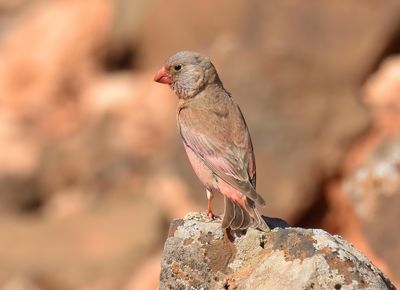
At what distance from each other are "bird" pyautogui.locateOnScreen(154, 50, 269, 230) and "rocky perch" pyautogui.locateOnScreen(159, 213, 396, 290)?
0.49 feet

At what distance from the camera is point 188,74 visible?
34.7ft

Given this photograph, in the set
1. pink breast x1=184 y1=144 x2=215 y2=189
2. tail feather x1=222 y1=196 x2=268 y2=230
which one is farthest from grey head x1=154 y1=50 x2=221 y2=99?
tail feather x1=222 y1=196 x2=268 y2=230

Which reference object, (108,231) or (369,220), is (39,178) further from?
(369,220)

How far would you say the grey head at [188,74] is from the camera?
10500 millimetres

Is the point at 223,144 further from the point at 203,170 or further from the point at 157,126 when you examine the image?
the point at 157,126

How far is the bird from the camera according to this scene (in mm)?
8992

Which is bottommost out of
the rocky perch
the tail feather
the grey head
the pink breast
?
the rocky perch

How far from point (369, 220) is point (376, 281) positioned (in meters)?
5.41

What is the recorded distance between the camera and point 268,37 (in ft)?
76.5

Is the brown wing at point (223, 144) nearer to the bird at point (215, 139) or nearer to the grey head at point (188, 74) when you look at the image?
the bird at point (215, 139)

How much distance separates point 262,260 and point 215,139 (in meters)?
1.79

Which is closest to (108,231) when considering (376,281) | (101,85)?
(101,85)

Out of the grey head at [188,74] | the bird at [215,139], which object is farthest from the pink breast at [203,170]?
the grey head at [188,74]

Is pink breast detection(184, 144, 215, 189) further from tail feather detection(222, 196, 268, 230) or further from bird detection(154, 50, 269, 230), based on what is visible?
tail feather detection(222, 196, 268, 230)
